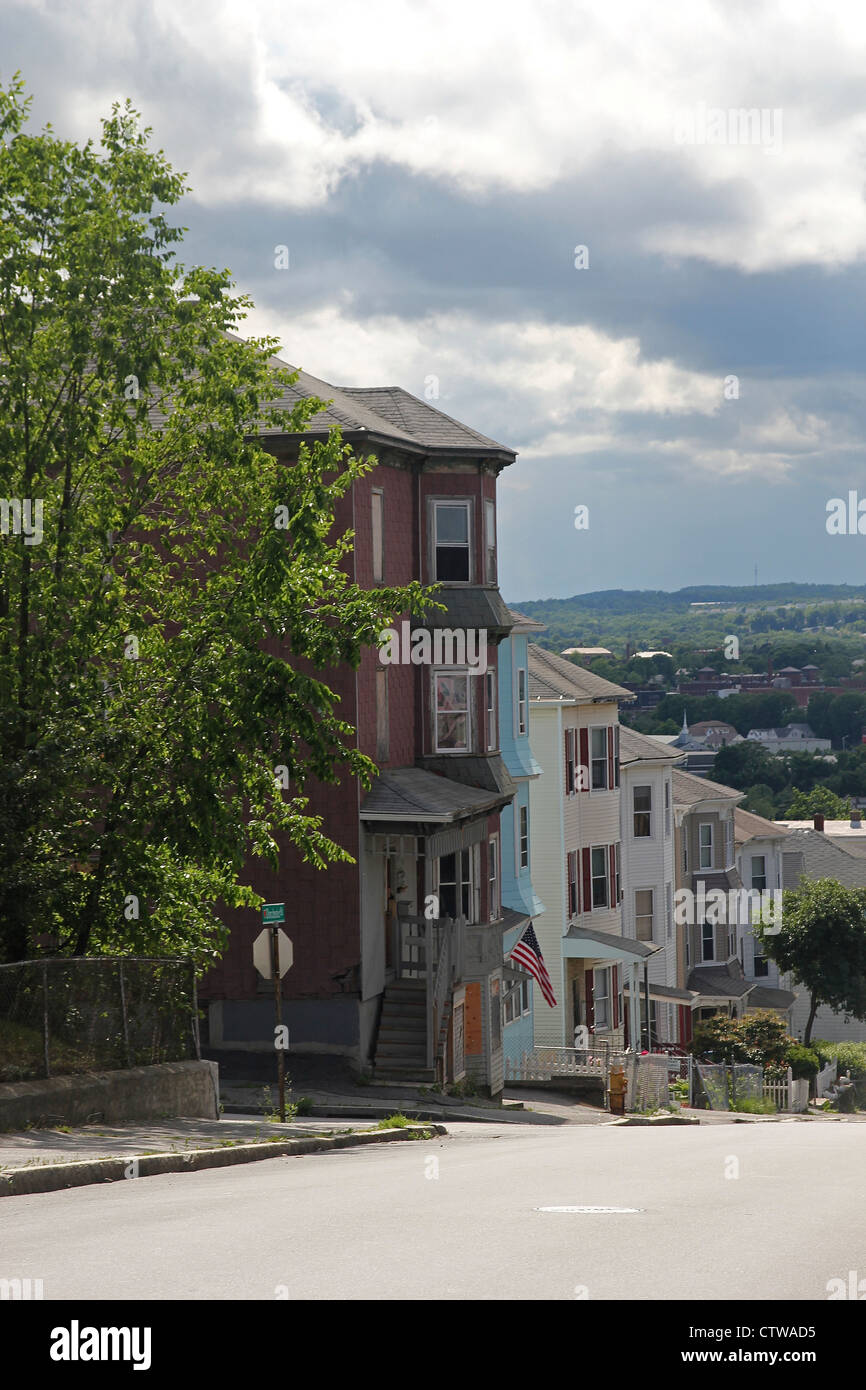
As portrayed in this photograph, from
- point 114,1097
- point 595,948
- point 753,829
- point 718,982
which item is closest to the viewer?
point 114,1097

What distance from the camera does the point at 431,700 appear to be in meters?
34.6

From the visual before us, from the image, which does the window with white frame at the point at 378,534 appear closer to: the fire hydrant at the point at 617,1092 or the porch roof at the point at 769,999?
the fire hydrant at the point at 617,1092

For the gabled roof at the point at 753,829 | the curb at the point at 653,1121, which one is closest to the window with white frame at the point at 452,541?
the curb at the point at 653,1121

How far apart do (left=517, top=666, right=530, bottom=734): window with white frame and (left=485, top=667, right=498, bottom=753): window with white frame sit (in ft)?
17.6

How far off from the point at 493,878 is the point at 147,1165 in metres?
24.4

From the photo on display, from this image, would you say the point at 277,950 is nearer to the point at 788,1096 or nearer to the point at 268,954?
the point at 268,954

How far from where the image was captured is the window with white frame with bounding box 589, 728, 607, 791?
49156 mm

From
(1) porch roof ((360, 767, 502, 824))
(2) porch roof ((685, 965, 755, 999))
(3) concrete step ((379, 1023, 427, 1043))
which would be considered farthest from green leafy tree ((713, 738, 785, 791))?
(3) concrete step ((379, 1023, 427, 1043))

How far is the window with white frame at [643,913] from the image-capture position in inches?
2162

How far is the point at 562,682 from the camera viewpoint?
157ft

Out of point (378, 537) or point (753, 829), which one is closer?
point (378, 537)

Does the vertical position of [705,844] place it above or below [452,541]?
below

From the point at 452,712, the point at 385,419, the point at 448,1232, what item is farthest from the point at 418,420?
the point at 448,1232

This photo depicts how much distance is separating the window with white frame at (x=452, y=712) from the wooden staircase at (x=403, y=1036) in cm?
561
